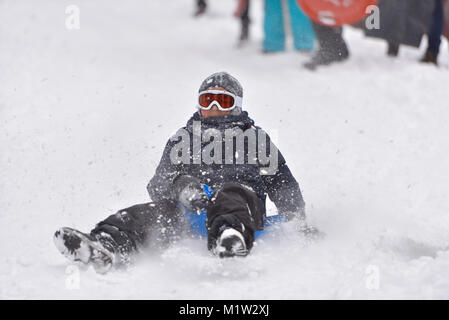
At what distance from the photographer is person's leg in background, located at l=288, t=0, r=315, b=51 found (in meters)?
6.76

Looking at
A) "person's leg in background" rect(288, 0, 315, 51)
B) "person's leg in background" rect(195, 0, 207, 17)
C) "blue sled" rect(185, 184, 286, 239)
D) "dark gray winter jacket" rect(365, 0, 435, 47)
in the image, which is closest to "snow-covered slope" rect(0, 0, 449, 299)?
"blue sled" rect(185, 184, 286, 239)

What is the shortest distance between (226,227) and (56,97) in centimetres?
343

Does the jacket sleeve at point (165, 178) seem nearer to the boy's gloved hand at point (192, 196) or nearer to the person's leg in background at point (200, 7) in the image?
the boy's gloved hand at point (192, 196)

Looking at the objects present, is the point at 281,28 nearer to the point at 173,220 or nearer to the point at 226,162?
the point at 226,162

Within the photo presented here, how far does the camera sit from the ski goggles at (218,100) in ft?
10.9

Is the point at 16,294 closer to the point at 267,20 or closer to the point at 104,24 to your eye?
the point at 267,20

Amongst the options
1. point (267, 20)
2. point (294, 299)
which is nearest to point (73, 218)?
point (294, 299)

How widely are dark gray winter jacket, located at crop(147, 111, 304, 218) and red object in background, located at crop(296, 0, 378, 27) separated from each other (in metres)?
2.96

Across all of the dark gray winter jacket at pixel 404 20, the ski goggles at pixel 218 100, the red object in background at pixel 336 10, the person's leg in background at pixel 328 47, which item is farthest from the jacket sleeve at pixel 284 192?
the dark gray winter jacket at pixel 404 20

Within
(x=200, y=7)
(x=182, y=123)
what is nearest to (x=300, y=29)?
(x=182, y=123)

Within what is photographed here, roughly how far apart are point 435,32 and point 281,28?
73.3 inches

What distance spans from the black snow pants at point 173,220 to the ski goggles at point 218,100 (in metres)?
0.63

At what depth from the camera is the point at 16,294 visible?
7.74 ft

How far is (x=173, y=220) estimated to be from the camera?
9.98ft
